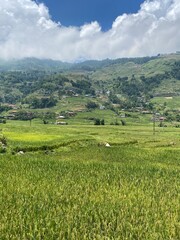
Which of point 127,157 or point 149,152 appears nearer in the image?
point 127,157

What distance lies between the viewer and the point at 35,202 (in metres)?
28.2

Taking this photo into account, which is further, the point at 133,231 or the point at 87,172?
the point at 87,172

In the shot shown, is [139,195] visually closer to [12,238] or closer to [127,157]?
[12,238]

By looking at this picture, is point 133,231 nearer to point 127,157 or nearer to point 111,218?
point 111,218

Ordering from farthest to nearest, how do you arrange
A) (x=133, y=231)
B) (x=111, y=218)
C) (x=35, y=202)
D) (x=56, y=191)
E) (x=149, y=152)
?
1. (x=149, y=152)
2. (x=56, y=191)
3. (x=35, y=202)
4. (x=111, y=218)
5. (x=133, y=231)

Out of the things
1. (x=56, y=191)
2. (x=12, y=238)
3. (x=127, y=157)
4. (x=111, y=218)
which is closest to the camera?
(x=12, y=238)

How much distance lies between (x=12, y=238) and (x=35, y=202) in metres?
6.95

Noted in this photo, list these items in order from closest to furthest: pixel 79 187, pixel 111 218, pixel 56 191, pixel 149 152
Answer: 1. pixel 111 218
2. pixel 56 191
3. pixel 79 187
4. pixel 149 152

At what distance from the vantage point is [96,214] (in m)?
25.7

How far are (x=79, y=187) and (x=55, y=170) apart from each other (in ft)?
39.6

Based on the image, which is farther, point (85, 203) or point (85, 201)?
point (85, 201)

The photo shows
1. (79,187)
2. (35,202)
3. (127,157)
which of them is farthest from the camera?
(127,157)

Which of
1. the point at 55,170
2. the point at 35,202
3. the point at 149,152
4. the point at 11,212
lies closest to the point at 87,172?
the point at 55,170

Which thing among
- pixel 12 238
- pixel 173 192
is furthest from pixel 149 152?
pixel 12 238
